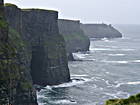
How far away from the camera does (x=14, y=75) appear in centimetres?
6762

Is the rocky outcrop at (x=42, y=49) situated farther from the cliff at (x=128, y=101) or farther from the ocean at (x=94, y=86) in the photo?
the cliff at (x=128, y=101)

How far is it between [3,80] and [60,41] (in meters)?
53.6

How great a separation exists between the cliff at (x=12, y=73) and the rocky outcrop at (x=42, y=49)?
58.0ft

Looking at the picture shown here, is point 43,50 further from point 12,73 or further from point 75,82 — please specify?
point 12,73

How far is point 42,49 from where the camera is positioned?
10275 centimetres

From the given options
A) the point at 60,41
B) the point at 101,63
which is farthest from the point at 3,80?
the point at 101,63

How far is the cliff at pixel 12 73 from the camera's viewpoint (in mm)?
58444

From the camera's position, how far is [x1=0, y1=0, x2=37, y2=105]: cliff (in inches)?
2301

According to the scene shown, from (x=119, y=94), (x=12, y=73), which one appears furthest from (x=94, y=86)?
(x=12, y=73)

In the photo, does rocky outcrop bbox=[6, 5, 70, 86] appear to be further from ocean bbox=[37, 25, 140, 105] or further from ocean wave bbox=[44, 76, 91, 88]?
ocean bbox=[37, 25, 140, 105]

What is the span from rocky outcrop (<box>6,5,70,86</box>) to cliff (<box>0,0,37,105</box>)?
58.0 feet

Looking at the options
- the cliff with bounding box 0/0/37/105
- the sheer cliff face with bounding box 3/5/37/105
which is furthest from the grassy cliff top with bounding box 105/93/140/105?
the sheer cliff face with bounding box 3/5/37/105

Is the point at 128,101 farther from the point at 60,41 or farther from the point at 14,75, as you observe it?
the point at 60,41

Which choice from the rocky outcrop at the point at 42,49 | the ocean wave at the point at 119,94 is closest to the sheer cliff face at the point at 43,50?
the rocky outcrop at the point at 42,49
